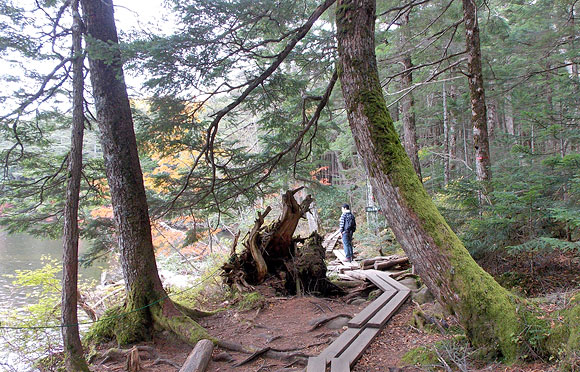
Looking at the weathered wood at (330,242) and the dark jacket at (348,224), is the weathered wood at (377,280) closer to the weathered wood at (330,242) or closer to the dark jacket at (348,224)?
the dark jacket at (348,224)

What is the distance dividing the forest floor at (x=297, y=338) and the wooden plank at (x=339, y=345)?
0.87ft

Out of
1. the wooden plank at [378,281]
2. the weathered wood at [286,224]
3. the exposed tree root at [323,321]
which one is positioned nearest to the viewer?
the exposed tree root at [323,321]

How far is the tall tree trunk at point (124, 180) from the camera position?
5.57 metres

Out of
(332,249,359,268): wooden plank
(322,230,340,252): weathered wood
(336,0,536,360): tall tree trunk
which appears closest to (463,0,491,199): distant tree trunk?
(336,0,536,360): tall tree trunk

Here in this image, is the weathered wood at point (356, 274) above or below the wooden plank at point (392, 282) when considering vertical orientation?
below

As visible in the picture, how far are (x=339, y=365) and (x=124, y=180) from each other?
4.32 meters

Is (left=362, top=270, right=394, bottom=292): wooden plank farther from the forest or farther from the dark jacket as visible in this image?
the dark jacket

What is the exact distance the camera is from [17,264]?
16.8 meters

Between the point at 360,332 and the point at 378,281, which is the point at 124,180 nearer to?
the point at 360,332

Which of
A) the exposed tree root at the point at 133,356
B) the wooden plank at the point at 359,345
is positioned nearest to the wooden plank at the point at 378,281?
the wooden plank at the point at 359,345

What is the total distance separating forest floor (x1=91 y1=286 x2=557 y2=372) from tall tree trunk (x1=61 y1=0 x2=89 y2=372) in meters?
0.51

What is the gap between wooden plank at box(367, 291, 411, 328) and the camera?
5.31 metres

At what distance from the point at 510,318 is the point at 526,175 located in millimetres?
3283

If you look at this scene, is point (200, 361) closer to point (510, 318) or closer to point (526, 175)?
point (510, 318)
